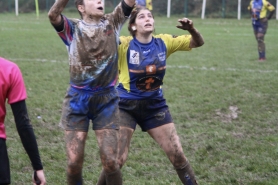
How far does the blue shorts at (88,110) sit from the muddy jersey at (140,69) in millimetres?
493

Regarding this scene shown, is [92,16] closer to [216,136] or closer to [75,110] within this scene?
[75,110]

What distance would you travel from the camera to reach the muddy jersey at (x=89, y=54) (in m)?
5.00

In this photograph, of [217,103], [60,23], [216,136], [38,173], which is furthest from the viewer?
[217,103]

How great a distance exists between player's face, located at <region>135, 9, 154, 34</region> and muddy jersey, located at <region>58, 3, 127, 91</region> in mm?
530

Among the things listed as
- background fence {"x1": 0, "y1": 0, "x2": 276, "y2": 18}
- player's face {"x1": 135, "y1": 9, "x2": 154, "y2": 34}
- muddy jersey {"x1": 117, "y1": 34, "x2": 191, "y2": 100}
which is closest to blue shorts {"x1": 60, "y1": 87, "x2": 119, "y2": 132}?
muddy jersey {"x1": 117, "y1": 34, "x2": 191, "y2": 100}

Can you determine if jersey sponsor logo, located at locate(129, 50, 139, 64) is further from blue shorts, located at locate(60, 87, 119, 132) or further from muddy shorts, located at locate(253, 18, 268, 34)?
muddy shorts, located at locate(253, 18, 268, 34)

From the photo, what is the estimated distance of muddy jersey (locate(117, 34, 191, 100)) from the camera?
17.9 feet

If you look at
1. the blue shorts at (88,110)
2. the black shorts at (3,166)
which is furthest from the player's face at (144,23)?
the black shorts at (3,166)

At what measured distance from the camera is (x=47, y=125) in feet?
28.8

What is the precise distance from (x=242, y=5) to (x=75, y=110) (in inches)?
1418

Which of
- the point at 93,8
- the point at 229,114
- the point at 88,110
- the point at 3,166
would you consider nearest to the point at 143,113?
the point at 88,110

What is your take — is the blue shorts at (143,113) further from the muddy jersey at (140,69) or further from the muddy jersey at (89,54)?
the muddy jersey at (89,54)

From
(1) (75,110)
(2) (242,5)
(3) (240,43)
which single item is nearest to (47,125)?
(1) (75,110)

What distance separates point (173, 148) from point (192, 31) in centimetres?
121
